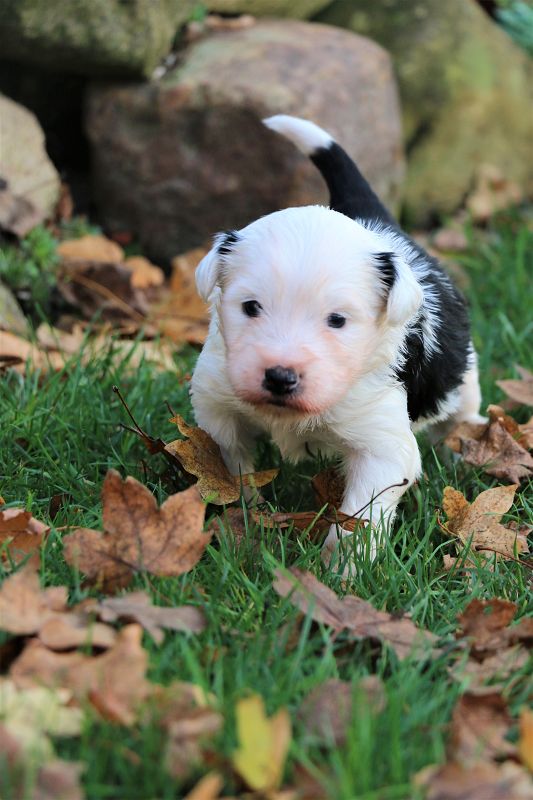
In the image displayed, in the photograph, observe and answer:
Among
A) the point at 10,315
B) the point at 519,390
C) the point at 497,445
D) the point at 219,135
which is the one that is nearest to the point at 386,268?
the point at 497,445

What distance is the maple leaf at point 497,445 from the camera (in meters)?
3.47

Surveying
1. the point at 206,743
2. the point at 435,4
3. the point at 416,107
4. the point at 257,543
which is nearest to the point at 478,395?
the point at 257,543

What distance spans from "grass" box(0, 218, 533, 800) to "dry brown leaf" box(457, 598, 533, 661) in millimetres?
56

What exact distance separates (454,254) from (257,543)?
363 centimetres

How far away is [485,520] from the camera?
313 cm

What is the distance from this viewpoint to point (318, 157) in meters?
3.65

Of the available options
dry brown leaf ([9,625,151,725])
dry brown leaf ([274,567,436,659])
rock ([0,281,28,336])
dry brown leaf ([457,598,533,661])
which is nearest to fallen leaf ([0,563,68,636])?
dry brown leaf ([9,625,151,725])

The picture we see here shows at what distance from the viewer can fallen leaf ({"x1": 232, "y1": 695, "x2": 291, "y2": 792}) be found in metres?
1.83

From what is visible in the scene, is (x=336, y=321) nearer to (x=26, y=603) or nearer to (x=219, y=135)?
(x=26, y=603)

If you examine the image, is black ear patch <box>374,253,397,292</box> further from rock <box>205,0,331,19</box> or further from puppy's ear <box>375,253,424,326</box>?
rock <box>205,0,331,19</box>

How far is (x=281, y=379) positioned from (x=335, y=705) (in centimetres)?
83

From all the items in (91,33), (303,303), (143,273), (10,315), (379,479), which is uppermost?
(303,303)

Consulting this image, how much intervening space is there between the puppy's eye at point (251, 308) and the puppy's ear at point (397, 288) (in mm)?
364

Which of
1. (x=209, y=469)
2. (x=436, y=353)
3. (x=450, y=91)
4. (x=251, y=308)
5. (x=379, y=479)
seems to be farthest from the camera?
(x=450, y=91)
